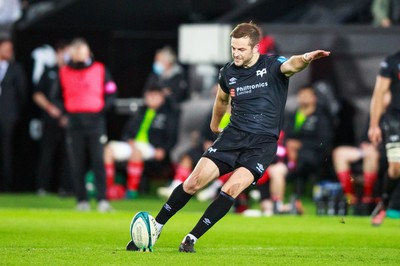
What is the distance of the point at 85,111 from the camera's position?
18969 mm

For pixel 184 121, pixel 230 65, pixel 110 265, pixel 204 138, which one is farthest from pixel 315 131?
pixel 110 265

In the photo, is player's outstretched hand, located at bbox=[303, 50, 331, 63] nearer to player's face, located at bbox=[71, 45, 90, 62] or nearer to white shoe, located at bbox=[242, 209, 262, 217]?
white shoe, located at bbox=[242, 209, 262, 217]

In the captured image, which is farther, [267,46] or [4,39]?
[4,39]

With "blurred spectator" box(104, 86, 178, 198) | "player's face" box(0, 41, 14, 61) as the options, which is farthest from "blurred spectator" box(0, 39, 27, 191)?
Answer: "blurred spectator" box(104, 86, 178, 198)

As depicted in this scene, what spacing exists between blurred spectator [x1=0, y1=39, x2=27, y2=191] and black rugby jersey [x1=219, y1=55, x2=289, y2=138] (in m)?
11.4

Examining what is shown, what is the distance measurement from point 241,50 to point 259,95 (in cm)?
47

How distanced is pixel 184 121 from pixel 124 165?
4.54ft

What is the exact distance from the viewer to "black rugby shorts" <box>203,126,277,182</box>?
448 inches

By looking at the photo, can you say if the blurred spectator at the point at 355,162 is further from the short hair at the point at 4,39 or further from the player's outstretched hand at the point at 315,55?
the player's outstretched hand at the point at 315,55

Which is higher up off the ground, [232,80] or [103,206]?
[232,80]

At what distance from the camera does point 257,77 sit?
38.0 feet

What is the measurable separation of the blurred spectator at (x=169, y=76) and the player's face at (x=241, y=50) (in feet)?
37.1

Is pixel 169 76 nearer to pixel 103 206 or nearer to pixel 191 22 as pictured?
pixel 191 22

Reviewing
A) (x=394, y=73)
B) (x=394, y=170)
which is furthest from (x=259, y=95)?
(x=394, y=170)
